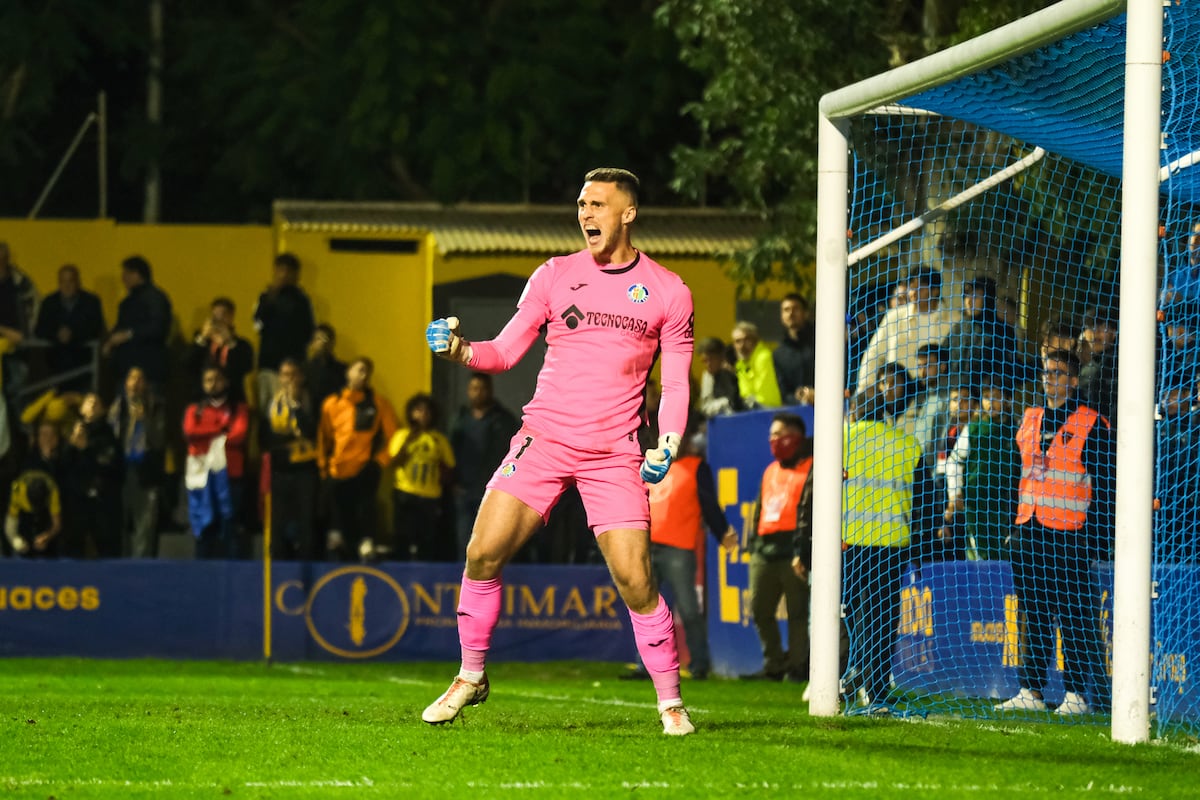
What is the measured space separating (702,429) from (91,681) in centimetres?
637

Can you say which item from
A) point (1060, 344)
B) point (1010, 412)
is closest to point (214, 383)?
point (1010, 412)

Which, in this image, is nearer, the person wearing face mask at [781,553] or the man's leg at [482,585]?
the man's leg at [482,585]

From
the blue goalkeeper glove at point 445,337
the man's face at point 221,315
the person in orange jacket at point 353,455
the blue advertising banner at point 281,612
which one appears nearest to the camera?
the blue goalkeeper glove at point 445,337

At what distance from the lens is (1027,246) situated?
46.3 feet

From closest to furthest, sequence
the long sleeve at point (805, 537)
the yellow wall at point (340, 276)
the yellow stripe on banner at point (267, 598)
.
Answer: the long sleeve at point (805, 537) → the yellow stripe on banner at point (267, 598) → the yellow wall at point (340, 276)

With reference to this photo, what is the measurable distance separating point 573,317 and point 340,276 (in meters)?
18.0

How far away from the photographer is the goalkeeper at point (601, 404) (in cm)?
838

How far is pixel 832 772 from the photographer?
7.21 metres

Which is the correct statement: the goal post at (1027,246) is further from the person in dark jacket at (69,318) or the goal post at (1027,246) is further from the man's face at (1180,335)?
the person in dark jacket at (69,318)

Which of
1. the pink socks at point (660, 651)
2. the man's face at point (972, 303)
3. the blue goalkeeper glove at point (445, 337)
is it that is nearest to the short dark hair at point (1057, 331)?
the man's face at point (972, 303)

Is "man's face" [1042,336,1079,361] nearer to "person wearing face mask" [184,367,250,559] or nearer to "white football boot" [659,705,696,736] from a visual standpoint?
"white football boot" [659,705,696,736]

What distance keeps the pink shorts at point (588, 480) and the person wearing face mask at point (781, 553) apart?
691cm

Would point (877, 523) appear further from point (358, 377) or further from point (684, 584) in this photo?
point (358, 377)

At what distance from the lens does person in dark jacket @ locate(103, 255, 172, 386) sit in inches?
875
